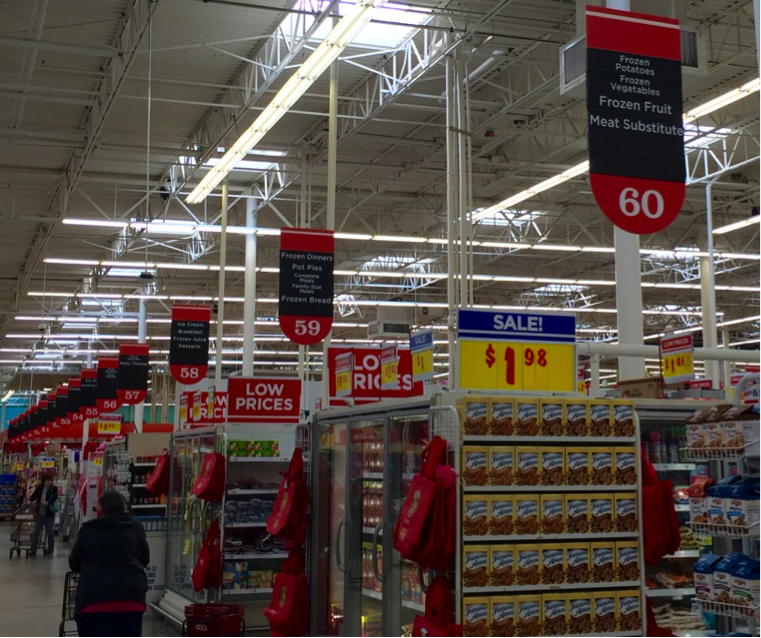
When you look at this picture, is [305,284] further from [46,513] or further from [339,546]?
[46,513]

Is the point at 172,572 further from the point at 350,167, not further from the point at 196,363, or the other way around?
the point at 350,167

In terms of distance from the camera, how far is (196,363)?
1750 centimetres

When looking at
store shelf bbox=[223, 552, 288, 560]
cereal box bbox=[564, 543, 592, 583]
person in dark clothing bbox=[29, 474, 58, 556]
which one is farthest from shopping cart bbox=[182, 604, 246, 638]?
person in dark clothing bbox=[29, 474, 58, 556]

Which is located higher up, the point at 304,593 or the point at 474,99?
the point at 474,99

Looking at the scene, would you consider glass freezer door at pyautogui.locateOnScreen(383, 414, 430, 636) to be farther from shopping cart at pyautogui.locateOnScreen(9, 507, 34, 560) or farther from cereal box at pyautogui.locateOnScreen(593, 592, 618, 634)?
shopping cart at pyautogui.locateOnScreen(9, 507, 34, 560)

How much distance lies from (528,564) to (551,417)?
2.76ft

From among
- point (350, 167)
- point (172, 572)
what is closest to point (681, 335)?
point (172, 572)

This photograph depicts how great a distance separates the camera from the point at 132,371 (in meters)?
21.8

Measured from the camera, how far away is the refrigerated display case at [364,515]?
580 cm

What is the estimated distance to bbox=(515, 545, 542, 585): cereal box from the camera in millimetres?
5137

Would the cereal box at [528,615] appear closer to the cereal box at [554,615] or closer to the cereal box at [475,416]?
the cereal box at [554,615]

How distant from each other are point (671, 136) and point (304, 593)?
4250mm

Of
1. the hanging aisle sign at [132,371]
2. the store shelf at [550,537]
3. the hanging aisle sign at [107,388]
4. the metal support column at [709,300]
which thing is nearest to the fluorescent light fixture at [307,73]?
the store shelf at [550,537]

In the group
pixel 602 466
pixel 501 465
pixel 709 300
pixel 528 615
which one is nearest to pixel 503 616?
pixel 528 615
